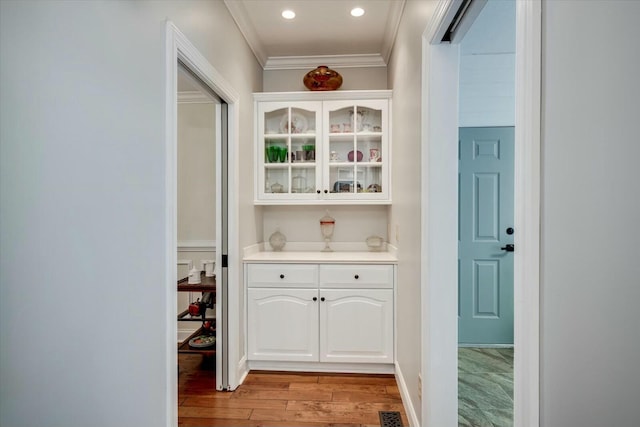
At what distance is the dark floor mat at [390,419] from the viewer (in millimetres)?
2028

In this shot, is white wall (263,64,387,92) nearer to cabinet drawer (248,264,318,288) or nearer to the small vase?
the small vase

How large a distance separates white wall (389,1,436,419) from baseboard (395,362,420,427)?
39 millimetres

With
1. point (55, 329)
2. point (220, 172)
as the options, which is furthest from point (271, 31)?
point (55, 329)

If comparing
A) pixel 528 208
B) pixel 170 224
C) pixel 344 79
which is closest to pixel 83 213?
pixel 170 224

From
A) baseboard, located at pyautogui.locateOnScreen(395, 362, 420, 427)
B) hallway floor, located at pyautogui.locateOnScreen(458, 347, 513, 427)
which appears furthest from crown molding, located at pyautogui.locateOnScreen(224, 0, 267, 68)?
hallway floor, located at pyautogui.locateOnScreen(458, 347, 513, 427)

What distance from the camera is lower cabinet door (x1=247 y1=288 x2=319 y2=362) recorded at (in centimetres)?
267

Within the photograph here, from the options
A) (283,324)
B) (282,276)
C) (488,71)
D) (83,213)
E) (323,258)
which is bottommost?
(283,324)

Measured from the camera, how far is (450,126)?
5.25 feet

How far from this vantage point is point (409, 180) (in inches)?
82.7

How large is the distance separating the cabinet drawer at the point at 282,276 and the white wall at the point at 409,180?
0.69m

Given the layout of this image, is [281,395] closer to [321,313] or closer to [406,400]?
[321,313]

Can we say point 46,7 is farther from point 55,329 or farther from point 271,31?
point 271,31

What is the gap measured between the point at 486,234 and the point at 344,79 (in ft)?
6.67

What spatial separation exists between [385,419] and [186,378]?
1.51 meters
